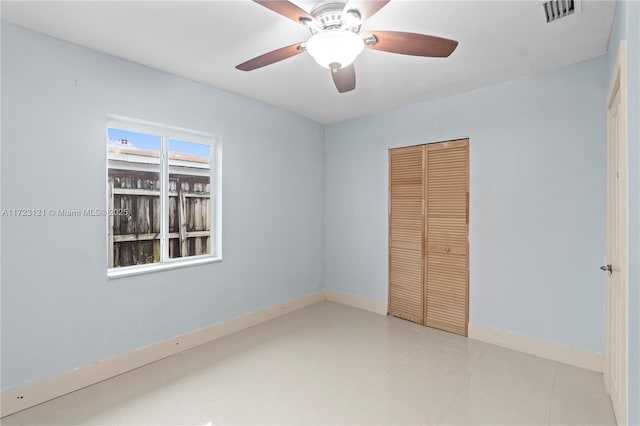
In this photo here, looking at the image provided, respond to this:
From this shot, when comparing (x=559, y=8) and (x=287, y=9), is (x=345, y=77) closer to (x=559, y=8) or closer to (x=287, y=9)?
(x=287, y=9)

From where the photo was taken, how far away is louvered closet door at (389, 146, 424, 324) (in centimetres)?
357

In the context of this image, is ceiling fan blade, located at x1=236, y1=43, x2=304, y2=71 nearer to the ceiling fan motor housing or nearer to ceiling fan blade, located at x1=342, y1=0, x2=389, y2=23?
the ceiling fan motor housing

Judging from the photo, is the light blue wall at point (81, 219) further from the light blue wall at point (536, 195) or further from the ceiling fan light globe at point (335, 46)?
the light blue wall at point (536, 195)

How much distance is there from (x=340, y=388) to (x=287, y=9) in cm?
242

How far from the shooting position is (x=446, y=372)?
2.52 m

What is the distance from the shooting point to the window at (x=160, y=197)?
2.62m

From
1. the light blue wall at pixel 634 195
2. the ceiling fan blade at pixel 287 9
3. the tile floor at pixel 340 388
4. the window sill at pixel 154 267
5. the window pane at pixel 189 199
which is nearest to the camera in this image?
the light blue wall at pixel 634 195

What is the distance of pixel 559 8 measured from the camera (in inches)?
72.8

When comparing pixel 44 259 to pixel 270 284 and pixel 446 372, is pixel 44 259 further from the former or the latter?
pixel 446 372

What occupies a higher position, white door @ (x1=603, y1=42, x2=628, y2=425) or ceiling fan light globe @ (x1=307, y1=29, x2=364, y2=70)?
ceiling fan light globe @ (x1=307, y1=29, x2=364, y2=70)

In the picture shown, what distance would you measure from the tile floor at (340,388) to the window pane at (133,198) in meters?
0.97

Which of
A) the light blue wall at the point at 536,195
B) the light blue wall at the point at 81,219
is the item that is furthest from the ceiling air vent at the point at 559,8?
the light blue wall at the point at 81,219

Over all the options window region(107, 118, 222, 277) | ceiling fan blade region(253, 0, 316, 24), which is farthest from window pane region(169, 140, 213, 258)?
ceiling fan blade region(253, 0, 316, 24)

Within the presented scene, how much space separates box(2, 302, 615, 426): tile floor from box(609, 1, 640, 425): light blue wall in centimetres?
78
